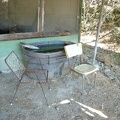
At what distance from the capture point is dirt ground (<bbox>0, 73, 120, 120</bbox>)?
109 inches

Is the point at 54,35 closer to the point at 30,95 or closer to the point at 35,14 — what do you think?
the point at 35,14

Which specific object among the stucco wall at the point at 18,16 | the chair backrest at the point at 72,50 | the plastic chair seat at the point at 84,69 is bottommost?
the plastic chair seat at the point at 84,69

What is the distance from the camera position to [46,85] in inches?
143

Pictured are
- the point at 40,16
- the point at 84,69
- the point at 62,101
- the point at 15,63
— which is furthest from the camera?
the point at 40,16

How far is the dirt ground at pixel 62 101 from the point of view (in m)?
2.78

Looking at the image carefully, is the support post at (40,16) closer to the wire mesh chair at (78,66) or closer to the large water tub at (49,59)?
the large water tub at (49,59)

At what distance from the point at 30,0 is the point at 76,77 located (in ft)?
6.25

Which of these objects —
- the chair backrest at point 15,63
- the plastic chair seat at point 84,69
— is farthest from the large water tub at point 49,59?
the plastic chair seat at point 84,69

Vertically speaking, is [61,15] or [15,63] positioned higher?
[61,15]

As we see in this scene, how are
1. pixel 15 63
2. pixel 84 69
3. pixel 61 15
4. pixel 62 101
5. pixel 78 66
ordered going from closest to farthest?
pixel 62 101, pixel 84 69, pixel 78 66, pixel 15 63, pixel 61 15

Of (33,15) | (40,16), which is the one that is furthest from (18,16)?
(40,16)

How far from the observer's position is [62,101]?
314 centimetres

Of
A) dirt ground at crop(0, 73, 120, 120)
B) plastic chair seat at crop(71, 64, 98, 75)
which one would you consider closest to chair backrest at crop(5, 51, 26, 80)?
dirt ground at crop(0, 73, 120, 120)

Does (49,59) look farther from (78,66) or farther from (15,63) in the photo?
(15,63)
